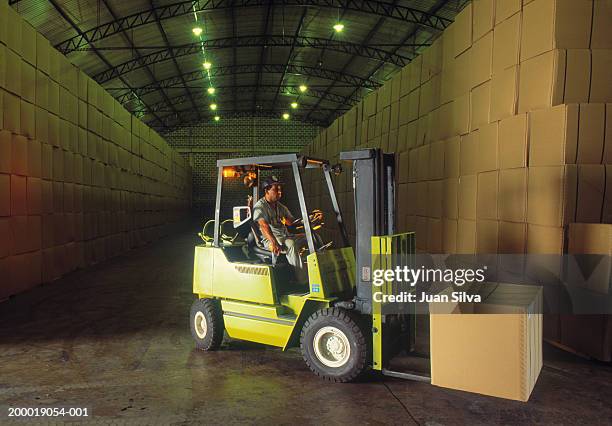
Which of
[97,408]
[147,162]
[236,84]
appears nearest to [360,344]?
[97,408]

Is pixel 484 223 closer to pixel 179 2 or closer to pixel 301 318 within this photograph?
pixel 301 318

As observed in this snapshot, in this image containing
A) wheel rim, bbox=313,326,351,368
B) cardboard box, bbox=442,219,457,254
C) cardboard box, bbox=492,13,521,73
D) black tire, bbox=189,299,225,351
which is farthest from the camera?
cardboard box, bbox=442,219,457,254

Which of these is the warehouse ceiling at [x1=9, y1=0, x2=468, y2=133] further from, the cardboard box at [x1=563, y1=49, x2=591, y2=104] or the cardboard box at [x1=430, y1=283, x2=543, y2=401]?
the cardboard box at [x1=430, y1=283, x2=543, y2=401]

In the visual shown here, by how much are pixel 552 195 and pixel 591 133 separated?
0.63m

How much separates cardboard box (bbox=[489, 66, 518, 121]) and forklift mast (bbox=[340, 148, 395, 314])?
200cm

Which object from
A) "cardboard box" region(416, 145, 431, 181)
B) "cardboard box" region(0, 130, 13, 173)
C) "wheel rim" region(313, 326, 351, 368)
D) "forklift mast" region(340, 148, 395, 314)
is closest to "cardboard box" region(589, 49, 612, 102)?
"forklift mast" region(340, 148, 395, 314)

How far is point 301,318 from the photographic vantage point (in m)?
4.28

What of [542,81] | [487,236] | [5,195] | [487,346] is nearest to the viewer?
[487,346]

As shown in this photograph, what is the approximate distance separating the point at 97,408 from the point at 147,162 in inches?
608

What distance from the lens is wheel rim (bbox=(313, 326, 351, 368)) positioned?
3934mm

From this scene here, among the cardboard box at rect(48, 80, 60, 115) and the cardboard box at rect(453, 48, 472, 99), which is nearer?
the cardboard box at rect(453, 48, 472, 99)

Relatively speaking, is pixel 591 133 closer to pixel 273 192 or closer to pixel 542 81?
pixel 542 81

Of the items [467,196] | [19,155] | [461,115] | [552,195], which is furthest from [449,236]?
[19,155]

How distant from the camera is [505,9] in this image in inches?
216
